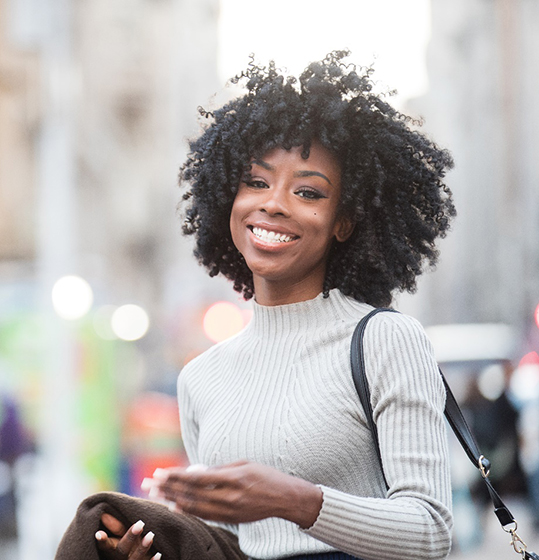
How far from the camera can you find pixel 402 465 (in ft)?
7.39

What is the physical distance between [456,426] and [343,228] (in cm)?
65

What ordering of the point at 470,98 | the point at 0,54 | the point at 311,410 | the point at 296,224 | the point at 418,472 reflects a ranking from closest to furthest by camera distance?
the point at 418,472 → the point at 311,410 → the point at 296,224 → the point at 0,54 → the point at 470,98

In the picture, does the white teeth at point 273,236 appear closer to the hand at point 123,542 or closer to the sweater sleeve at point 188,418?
the sweater sleeve at point 188,418

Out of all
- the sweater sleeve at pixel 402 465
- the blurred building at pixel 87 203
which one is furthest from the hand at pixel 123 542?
the blurred building at pixel 87 203

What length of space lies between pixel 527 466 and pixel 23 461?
5.34 meters

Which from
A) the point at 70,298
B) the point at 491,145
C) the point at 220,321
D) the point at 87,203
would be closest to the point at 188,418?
the point at 70,298

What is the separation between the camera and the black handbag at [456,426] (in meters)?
2.38

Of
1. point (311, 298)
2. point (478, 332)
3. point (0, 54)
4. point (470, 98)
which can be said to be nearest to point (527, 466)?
point (478, 332)

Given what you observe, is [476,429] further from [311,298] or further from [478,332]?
[311,298]

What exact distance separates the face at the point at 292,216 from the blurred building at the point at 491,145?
25.9 m

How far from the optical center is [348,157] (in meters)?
2.74

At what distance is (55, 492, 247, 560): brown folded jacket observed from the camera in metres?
2.41

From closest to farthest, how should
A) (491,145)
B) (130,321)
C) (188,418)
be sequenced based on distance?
(188,418)
(130,321)
(491,145)

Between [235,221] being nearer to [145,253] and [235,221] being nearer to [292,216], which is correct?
[292,216]
